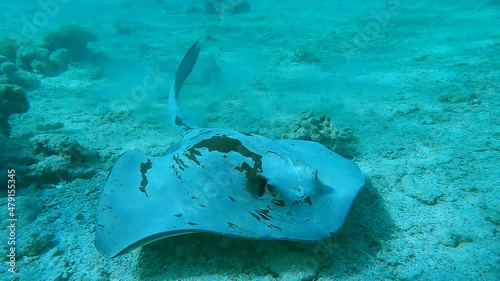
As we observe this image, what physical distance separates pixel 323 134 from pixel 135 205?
2.85m

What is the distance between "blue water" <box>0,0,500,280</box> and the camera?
2447 mm

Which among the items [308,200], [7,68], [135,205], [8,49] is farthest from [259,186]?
[8,49]

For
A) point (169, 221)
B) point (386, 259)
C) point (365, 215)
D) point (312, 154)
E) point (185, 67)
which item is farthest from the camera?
point (185, 67)

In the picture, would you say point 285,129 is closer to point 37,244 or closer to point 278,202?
point 278,202

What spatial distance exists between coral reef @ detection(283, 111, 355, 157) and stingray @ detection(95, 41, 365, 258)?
102 cm

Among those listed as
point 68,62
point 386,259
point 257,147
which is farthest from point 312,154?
point 68,62

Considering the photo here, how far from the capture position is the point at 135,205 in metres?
2.49

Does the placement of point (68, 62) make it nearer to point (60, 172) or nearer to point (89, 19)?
point (60, 172)

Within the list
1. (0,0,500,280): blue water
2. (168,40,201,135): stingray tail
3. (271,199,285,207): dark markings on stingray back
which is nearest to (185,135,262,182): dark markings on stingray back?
(271,199,285,207): dark markings on stingray back

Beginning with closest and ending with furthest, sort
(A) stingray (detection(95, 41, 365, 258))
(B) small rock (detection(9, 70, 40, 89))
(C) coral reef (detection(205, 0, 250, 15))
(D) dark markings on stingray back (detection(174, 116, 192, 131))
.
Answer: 1. (A) stingray (detection(95, 41, 365, 258))
2. (D) dark markings on stingray back (detection(174, 116, 192, 131))
3. (B) small rock (detection(9, 70, 40, 89))
4. (C) coral reef (detection(205, 0, 250, 15))

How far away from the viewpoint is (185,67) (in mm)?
4859

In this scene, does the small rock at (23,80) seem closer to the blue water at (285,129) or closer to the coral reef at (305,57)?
the blue water at (285,129)

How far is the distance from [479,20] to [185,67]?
13274 mm

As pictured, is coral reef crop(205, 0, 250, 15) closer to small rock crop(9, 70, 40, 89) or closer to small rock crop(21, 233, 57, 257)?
small rock crop(9, 70, 40, 89)
